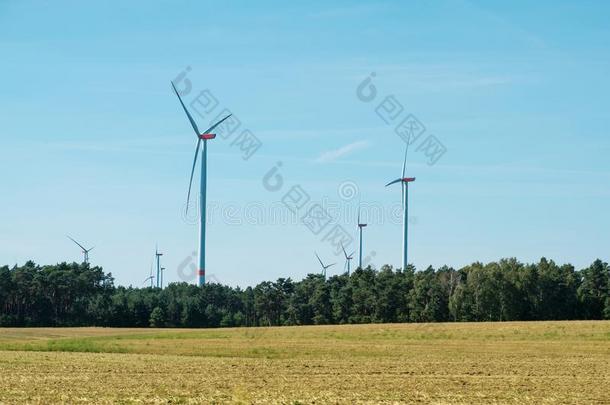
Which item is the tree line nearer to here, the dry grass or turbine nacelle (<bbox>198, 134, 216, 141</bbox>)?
turbine nacelle (<bbox>198, 134, 216, 141</bbox>)

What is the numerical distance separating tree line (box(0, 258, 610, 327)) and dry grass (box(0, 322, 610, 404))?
61.5m

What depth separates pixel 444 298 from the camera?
453ft

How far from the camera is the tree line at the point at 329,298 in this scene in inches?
5207

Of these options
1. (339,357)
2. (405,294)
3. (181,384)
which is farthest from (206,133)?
(181,384)

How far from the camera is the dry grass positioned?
1214 inches

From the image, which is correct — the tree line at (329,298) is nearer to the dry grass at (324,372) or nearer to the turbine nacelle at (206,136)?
the turbine nacelle at (206,136)

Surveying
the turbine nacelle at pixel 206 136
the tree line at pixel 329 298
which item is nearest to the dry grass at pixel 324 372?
the turbine nacelle at pixel 206 136

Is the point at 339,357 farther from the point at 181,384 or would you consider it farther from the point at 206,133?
the point at 206,133

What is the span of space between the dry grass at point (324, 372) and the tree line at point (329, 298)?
6154 cm

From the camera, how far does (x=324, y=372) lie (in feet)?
134

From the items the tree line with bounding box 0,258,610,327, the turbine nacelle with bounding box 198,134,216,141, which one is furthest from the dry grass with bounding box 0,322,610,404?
the tree line with bounding box 0,258,610,327

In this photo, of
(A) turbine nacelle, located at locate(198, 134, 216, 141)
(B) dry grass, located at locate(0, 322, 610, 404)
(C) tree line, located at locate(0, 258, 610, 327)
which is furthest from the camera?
(C) tree line, located at locate(0, 258, 610, 327)

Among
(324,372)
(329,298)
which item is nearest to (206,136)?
(329,298)

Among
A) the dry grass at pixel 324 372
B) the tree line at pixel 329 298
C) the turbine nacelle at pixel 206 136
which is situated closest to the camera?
the dry grass at pixel 324 372
